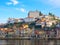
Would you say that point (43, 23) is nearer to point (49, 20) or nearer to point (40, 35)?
point (49, 20)

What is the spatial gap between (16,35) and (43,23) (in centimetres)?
917

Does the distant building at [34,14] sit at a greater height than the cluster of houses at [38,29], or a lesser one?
greater

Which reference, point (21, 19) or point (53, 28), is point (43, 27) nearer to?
point (53, 28)

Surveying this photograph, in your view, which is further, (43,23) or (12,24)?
(12,24)

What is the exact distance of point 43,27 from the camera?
51.7 m

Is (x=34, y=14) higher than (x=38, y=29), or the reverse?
(x=34, y=14)

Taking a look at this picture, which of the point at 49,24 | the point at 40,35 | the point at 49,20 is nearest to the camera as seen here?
the point at 40,35

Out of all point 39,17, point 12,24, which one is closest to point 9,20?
point 12,24

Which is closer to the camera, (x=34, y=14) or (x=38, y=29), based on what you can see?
(x=38, y=29)

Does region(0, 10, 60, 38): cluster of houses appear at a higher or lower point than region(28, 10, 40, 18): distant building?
lower

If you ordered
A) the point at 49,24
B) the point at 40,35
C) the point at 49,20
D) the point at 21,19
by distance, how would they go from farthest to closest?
1. the point at 21,19
2. the point at 49,20
3. the point at 49,24
4. the point at 40,35

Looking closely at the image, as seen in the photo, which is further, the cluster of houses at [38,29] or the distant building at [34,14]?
the distant building at [34,14]

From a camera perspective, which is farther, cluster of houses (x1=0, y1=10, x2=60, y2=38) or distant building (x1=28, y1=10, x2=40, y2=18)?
distant building (x1=28, y1=10, x2=40, y2=18)

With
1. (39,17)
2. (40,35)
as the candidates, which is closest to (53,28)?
(40,35)
